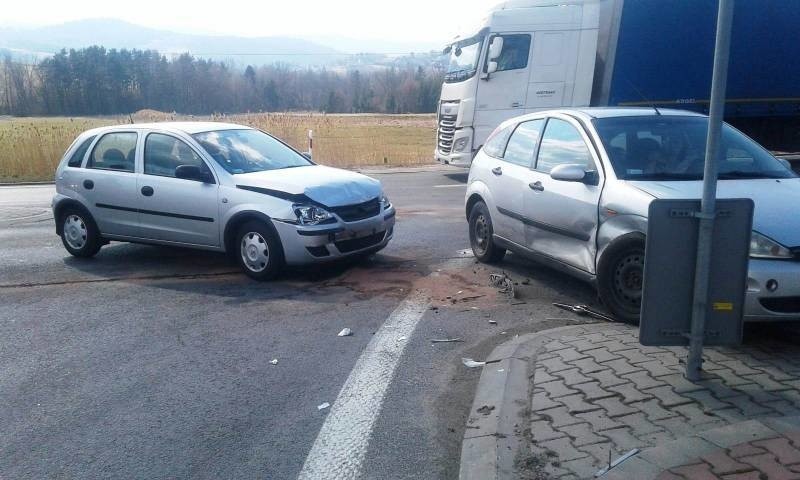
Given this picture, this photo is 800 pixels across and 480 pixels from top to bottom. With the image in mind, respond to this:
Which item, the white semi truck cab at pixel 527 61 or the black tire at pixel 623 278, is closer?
the black tire at pixel 623 278

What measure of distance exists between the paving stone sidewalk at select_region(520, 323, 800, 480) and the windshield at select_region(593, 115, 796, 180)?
1.64 metres

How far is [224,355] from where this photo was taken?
5.96 m

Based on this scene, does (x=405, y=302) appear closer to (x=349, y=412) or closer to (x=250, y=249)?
(x=250, y=249)

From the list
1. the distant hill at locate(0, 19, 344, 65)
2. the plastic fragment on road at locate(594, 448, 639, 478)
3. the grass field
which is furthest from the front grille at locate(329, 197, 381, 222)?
the distant hill at locate(0, 19, 344, 65)

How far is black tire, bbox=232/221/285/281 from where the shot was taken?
8.08m

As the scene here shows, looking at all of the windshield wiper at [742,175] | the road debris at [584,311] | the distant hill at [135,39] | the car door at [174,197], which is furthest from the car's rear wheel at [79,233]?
the distant hill at [135,39]

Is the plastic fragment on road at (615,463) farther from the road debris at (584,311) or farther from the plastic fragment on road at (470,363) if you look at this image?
the road debris at (584,311)

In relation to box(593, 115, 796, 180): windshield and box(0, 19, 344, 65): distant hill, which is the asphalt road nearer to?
box(593, 115, 796, 180): windshield

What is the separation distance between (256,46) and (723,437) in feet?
492

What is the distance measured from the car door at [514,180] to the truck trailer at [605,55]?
9.20m

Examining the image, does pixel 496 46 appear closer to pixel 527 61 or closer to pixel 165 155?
pixel 527 61

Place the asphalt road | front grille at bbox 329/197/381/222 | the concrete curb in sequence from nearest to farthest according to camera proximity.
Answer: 1. the concrete curb
2. the asphalt road
3. front grille at bbox 329/197/381/222

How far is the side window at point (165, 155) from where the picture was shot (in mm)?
8789

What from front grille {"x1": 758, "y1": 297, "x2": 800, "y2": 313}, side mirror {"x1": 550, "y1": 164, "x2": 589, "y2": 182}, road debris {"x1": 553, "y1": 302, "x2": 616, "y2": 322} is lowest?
road debris {"x1": 553, "y1": 302, "x2": 616, "y2": 322}
